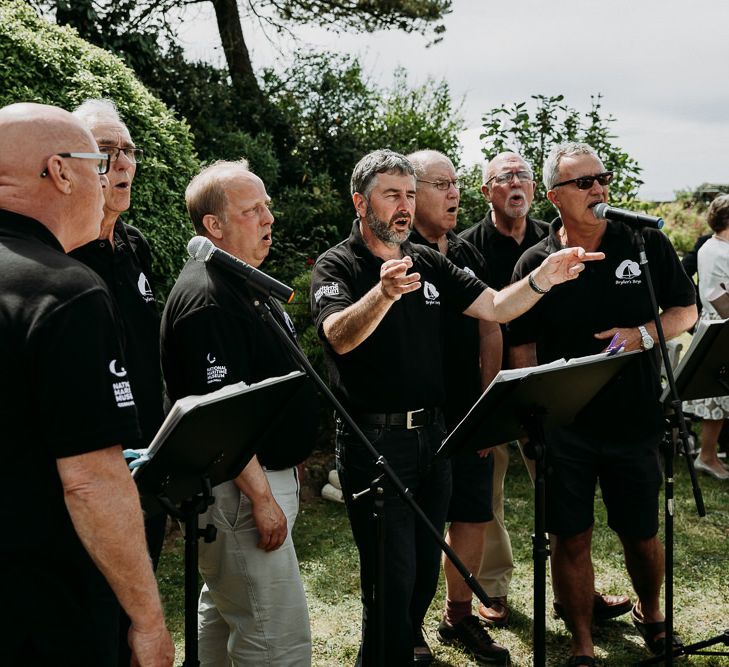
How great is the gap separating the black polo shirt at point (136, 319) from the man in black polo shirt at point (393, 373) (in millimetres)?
719

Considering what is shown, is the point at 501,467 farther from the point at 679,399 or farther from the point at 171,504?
the point at 171,504

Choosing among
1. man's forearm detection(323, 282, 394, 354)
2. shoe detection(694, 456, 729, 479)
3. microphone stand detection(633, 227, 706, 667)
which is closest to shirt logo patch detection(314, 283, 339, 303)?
man's forearm detection(323, 282, 394, 354)

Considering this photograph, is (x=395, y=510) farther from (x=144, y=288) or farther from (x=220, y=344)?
(x=144, y=288)

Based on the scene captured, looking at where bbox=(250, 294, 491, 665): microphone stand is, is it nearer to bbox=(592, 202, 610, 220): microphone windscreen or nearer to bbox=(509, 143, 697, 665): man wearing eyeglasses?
bbox=(509, 143, 697, 665): man wearing eyeglasses

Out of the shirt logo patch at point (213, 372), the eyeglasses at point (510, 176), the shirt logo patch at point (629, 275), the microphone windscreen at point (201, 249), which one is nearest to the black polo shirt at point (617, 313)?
the shirt logo patch at point (629, 275)

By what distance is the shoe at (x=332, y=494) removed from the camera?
6750 millimetres

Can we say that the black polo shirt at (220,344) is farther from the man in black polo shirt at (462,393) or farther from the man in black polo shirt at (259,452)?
the man in black polo shirt at (462,393)

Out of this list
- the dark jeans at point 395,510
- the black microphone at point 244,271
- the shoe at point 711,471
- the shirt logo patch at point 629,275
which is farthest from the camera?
the shoe at point 711,471

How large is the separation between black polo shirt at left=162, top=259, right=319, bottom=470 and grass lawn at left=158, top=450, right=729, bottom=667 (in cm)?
164

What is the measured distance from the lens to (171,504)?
94.5 inches

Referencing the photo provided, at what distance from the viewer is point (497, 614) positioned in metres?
4.61

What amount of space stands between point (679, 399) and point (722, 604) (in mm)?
1992

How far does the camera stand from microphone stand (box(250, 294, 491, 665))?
2672mm

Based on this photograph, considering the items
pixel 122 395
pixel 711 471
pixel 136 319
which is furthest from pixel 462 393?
pixel 711 471
